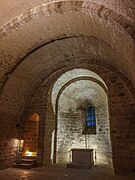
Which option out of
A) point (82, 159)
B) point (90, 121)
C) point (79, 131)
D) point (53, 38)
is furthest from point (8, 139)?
point (90, 121)

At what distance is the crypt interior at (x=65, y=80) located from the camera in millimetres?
4070

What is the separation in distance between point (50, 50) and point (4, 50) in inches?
83.0

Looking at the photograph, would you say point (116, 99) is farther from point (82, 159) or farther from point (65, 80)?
point (65, 80)

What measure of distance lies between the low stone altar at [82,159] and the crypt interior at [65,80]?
1.12 m

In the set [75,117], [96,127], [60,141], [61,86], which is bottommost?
[60,141]

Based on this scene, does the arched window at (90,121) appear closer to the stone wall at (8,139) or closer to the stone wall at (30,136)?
the stone wall at (30,136)

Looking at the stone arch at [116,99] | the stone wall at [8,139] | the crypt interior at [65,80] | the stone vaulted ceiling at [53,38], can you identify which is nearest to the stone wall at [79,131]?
the crypt interior at [65,80]

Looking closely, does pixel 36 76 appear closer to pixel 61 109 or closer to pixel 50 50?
pixel 50 50

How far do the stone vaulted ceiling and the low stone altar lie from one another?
4034 mm

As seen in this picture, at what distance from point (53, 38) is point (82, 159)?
19.6 ft

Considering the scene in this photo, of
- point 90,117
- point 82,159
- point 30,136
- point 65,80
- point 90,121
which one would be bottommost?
point 82,159

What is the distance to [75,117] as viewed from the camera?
10.9 metres

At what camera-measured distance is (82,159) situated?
768 centimetres

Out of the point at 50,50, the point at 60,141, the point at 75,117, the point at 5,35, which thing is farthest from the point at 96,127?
the point at 5,35
